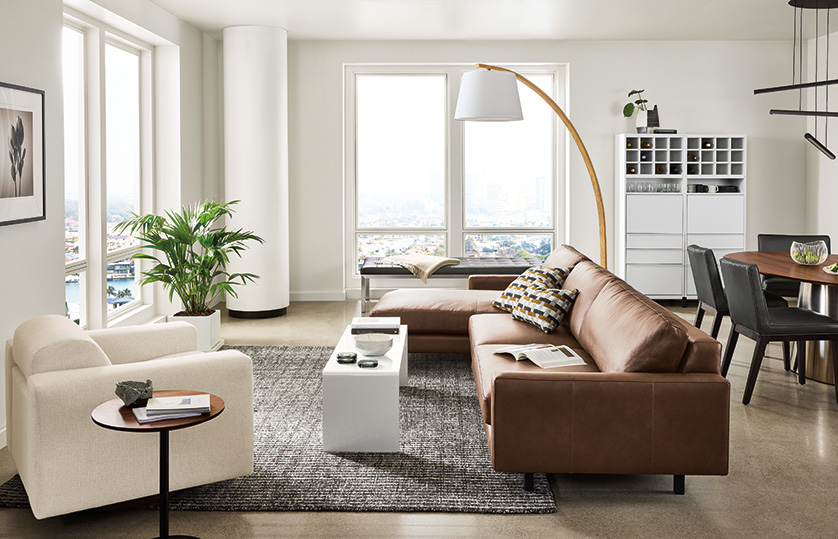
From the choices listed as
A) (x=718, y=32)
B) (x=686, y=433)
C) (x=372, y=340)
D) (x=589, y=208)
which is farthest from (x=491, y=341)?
(x=718, y=32)

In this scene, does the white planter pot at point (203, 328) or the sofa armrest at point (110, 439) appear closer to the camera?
the sofa armrest at point (110, 439)

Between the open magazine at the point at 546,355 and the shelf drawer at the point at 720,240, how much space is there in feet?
14.6

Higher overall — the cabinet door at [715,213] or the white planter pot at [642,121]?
the white planter pot at [642,121]

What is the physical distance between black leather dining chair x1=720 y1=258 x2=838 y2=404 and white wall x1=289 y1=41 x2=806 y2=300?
355 cm

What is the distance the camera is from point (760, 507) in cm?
304

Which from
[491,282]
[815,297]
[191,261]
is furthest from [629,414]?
[191,261]

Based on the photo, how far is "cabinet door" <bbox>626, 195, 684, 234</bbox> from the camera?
7.68m

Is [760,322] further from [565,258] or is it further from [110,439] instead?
[110,439]

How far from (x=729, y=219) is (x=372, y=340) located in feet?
16.7

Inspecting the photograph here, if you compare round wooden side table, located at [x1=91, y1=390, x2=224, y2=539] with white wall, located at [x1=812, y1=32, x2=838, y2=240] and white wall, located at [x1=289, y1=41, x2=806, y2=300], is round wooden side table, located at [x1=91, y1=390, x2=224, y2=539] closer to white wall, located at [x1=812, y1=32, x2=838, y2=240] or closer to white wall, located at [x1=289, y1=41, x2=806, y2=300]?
white wall, located at [x1=289, y1=41, x2=806, y2=300]

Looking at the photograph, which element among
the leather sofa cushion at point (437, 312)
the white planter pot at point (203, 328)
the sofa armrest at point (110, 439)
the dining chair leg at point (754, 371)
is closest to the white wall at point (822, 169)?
the dining chair leg at point (754, 371)

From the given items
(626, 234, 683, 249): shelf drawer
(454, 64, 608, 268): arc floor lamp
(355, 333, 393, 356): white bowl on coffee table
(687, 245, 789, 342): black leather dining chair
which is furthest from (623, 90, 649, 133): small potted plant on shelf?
(355, 333, 393, 356): white bowl on coffee table

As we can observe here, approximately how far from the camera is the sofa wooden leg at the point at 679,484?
3.13 metres

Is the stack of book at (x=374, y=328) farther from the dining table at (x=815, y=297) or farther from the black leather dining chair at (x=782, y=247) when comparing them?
the black leather dining chair at (x=782, y=247)
